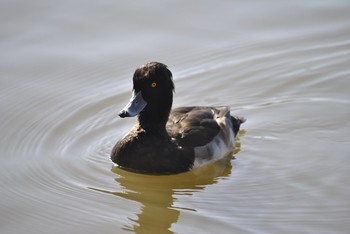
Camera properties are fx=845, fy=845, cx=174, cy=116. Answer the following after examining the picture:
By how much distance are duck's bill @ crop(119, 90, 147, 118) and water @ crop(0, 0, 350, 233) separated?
712 millimetres

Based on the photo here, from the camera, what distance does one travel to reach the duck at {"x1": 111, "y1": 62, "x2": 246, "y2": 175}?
33.1 ft

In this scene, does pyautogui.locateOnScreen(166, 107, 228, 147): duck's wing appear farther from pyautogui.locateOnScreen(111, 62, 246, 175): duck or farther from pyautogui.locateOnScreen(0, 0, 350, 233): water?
pyautogui.locateOnScreen(0, 0, 350, 233): water

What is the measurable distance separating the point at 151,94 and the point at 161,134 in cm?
51

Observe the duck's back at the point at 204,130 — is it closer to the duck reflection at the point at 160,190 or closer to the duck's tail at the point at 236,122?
the duck's tail at the point at 236,122

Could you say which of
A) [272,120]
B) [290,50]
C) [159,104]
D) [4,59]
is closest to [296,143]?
[272,120]

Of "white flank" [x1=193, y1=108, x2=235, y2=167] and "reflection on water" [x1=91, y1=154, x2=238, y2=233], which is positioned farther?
"white flank" [x1=193, y1=108, x2=235, y2=167]

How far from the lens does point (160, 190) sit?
380 inches

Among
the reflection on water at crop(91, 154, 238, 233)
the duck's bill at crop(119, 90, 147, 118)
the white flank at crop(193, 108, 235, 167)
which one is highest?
the duck's bill at crop(119, 90, 147, 118)

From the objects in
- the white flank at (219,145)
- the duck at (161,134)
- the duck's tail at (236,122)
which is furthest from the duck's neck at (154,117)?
the duck's tail at (236,122)

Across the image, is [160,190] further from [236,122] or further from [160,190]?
[236,122]

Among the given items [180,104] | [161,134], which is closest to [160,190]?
[161,134]

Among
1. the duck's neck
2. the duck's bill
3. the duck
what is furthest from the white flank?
the duck's bill

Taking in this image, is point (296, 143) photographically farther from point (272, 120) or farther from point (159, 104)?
point (159, 104)

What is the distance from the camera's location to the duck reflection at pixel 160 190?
8727 mm
